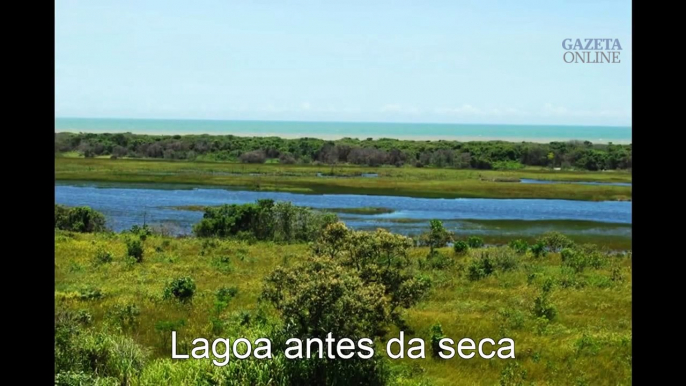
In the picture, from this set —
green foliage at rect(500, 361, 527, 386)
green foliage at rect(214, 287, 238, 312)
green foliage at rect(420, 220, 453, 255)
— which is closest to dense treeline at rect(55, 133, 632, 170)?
green foliage at rect(420, 220, 453, 255)

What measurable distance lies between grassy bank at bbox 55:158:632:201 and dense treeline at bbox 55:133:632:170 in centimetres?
474

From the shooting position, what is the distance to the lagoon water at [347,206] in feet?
143

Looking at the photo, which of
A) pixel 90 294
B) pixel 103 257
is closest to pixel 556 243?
pixel 103 257

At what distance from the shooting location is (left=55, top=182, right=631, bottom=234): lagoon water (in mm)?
43531

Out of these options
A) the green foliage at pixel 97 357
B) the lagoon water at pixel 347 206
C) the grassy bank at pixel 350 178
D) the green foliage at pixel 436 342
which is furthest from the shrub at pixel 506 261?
the grassy bank at pixel 350 178

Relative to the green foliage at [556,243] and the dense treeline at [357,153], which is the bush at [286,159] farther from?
the green foliage at [556,243]

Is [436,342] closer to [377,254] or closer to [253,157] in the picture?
[377,254]

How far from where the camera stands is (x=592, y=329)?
16531mm

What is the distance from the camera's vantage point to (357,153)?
292ft

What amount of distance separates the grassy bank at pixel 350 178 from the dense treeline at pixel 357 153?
4735 millimetres

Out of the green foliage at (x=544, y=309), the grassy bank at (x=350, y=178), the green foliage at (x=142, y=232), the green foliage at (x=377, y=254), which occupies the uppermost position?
the grassy bank at (x=350, y=178)
